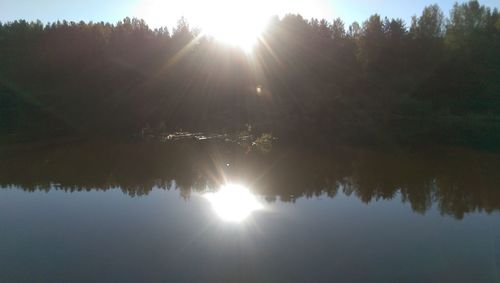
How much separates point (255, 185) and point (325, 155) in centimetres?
708

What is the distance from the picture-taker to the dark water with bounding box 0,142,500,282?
7402mm

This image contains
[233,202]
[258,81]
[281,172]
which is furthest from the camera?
[258,81]

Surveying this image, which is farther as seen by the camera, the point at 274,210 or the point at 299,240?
the point at 274,210

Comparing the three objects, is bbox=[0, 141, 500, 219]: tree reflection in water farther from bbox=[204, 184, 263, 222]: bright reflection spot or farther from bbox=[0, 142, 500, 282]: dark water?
bbox=[204, 184, 263, 222]: bright reflection spot

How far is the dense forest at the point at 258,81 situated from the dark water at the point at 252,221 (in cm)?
1260

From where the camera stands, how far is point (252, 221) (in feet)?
32.7

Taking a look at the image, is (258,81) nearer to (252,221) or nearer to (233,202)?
(233,202)

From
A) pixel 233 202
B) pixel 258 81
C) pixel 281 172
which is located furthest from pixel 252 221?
pixel 258 81

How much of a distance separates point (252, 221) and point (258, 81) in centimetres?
3056

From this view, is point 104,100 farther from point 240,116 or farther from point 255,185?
point 255,185

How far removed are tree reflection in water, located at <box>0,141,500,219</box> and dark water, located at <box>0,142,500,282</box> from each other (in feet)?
0.24

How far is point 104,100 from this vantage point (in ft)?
119

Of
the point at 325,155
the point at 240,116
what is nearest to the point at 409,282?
the point at 325,155

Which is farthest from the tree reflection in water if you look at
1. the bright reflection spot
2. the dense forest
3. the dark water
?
the dense forest
